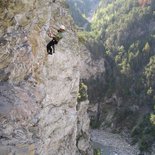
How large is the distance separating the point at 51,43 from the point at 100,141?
7158cm

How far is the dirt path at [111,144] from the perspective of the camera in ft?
288

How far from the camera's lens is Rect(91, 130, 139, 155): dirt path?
87750 millimetres

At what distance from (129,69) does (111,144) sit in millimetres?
27228

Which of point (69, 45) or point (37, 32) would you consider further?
point (69, 45)

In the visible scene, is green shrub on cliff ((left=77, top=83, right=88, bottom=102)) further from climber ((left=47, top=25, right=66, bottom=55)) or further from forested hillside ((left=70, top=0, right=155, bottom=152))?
climber ((left=47, top=25, right=66, bottom=55))

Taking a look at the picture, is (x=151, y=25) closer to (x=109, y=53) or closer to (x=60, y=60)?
(x=109, y=53)

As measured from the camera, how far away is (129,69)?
111688 millimetres

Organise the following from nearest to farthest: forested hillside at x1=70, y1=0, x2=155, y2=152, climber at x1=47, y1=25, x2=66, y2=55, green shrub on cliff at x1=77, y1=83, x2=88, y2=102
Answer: climber at x1=47, y1=25, x2=66, y2=55, green shrub on cliff at x1=77, y1=83, x2=88, y2=102, forested hillside at x1=70, y1=0, x2=155, y2=152

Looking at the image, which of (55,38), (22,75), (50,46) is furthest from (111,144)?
(22,75)

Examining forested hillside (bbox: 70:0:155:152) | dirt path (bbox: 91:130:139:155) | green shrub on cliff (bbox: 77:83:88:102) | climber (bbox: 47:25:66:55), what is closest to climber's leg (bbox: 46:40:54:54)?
climber (bbox: 47:25:66:55)

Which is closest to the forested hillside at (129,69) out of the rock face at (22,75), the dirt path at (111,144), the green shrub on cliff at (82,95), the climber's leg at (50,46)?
the dirt path at (111,144)

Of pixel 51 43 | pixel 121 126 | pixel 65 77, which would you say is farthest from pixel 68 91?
pixel 121 126

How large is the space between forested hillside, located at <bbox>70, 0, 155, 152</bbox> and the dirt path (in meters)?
2.59

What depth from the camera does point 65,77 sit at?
37.9m
